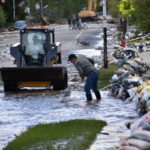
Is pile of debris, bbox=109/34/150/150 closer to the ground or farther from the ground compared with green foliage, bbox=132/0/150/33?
closer to the ground

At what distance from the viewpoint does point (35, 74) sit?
964 inches

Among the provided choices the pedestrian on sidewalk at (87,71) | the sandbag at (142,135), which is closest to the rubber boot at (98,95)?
the pedestrian on sidewalk at (87,71)

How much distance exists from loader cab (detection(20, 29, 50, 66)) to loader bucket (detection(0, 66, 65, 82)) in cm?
193

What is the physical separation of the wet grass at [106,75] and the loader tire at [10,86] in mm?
3064

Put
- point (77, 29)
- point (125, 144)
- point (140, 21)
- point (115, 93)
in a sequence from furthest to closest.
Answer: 1. point (77, 29)
2. point (140, 21)
3. point (115, 93)
4. point (125, 144)

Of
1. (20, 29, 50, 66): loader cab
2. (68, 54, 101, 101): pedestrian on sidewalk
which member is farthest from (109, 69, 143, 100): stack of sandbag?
(20, 29, 50, 66): loader cab

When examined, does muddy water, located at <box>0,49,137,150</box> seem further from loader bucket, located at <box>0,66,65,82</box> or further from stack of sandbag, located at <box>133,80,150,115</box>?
loader bucket, located at <box>0,66,65,82</box>

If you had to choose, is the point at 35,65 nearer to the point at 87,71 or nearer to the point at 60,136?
the point at 87,71

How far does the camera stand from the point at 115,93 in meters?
22.1

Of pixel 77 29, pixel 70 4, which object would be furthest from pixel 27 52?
pixel 70 4

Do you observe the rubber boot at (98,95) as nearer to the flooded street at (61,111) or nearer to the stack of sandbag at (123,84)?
the flooded street at (61,111)

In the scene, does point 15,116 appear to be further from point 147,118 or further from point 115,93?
point 147,118

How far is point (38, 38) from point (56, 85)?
2.62 meters

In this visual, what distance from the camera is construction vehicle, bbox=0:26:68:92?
2447 cm
